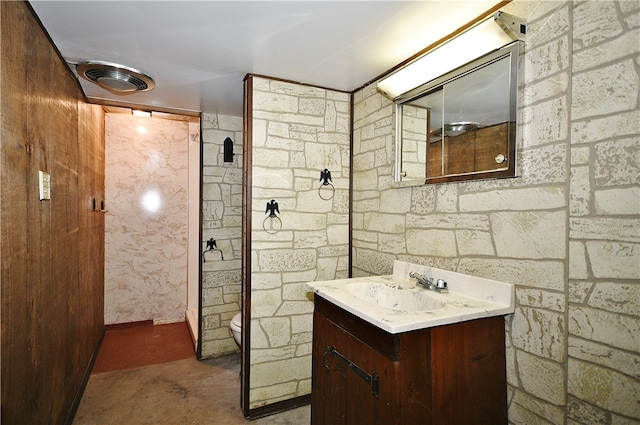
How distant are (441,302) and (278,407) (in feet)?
4.93

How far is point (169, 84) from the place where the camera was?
2307 millimetres

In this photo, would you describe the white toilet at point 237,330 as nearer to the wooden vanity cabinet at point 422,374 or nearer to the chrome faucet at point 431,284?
the wooden vanity cabinet at point 422,374

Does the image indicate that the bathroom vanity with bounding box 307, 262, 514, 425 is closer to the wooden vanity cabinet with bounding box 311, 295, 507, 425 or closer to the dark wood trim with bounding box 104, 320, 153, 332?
the wooden vanity cabinet with bounding box 311, 295, 507, 425

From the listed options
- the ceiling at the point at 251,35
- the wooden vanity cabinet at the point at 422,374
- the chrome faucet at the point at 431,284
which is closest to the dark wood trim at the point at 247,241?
the ceiling at the point at 251,35

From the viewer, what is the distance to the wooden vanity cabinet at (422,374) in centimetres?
116

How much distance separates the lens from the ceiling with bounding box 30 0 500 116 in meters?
1.40

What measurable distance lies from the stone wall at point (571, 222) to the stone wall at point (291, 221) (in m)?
1.08

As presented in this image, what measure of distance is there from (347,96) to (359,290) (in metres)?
1.51

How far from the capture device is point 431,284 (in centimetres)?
160

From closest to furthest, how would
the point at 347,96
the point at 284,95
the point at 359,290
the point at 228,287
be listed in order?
the point at 359,290 → the point at 284,95 → the point at 347,96 → the point at 228,287

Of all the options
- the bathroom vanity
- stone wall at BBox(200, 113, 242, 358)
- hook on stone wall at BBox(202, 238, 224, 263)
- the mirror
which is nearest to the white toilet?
stone wall at BBox(200, 113, 242, 358)

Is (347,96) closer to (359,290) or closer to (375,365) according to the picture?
(359,290)

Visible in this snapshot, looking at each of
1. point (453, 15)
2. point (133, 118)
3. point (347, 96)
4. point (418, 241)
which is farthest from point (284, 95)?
point (133, 118)

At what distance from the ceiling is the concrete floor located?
91.9 inches
